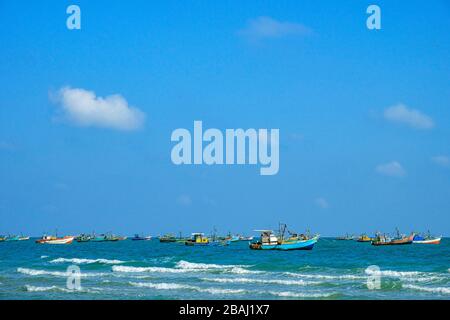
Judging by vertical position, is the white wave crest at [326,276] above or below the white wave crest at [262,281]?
below

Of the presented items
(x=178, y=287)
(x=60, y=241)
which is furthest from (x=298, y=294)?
(x=60, y=241)

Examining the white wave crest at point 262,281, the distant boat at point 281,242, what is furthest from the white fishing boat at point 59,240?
the white wave crest at point 262,281

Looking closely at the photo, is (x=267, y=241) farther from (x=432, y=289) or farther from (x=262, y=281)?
(x=432, y=289)

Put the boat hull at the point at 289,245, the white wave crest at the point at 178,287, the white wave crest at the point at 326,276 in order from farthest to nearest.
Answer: the boat hull at the point at 289,245 < the white wave crest at the point at 326,276 < the white wave crest at the point at 178,287

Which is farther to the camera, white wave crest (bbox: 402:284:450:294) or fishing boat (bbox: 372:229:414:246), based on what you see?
fishing boat (bbox: 372:229:414:246)

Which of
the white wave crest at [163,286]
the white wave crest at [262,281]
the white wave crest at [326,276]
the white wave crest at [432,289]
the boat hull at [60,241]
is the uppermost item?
the white wave crest at [163,286]

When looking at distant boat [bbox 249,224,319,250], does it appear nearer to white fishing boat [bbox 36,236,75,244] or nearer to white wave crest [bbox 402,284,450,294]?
white wave crest [bbox 402,284,450,294]

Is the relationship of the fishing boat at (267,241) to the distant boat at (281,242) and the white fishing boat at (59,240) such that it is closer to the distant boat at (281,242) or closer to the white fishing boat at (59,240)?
the distant boat at (281,242)

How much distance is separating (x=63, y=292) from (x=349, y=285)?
38.5ft

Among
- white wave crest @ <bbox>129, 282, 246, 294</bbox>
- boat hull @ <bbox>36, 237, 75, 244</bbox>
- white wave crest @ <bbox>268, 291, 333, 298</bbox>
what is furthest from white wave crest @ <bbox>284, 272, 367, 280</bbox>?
boat hull @ <bbox>36, 237, 75, 244</bbox>
